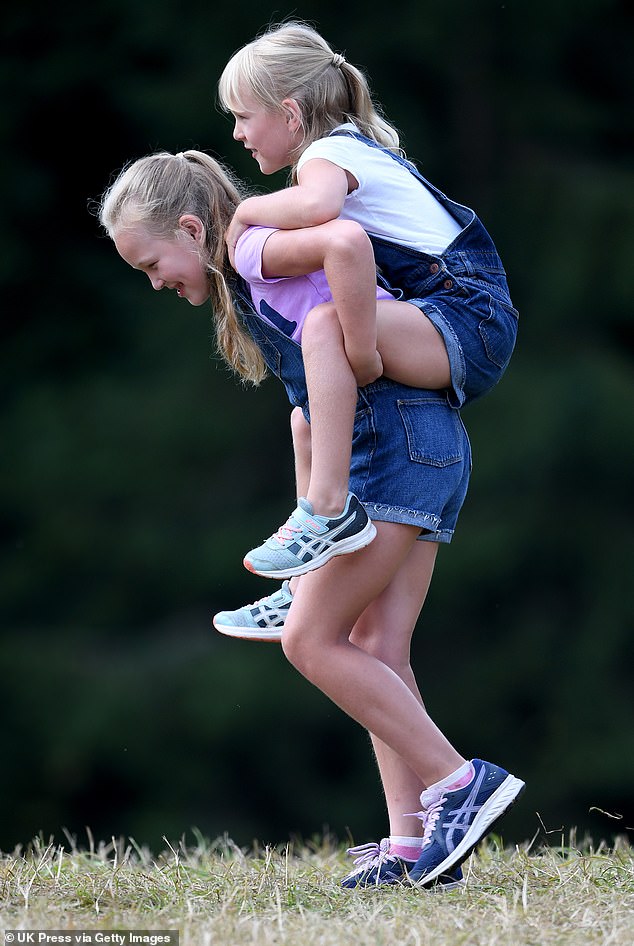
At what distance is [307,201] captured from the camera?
1984 millimetres

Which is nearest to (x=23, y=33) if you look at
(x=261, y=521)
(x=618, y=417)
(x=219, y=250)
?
(x=261, y=521)

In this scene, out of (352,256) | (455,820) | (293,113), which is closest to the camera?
(352,256)

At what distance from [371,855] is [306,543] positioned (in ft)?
2.03

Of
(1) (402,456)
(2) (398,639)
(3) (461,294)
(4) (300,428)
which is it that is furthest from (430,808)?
(3) (461,294)

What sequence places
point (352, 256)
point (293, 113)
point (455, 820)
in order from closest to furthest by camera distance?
point (352, 256), point (455, 820), point (293, 113)

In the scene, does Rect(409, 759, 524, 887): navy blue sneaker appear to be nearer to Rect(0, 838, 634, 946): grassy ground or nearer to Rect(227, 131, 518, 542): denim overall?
Rect(0, 838, 634, 946): grassy ground

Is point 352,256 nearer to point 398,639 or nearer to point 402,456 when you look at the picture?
point 402,456

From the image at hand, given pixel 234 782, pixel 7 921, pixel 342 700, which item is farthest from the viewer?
pixel 234 782

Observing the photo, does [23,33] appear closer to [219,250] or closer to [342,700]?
[219,250]

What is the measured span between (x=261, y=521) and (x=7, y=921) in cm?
513

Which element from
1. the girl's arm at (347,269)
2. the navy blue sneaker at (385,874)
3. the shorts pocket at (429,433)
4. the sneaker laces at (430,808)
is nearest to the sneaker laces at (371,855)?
the navy blue sneaker at (385,874)

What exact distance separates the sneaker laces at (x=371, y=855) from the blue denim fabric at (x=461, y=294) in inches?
28.0

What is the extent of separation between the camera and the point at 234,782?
259 inches

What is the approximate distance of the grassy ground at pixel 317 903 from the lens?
1.76m
